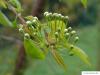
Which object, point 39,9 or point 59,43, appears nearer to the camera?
point 59,43

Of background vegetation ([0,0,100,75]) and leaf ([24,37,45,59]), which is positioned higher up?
background vegetation ([0,0,100,75])

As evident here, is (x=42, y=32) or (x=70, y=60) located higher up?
(x=70, y=60)

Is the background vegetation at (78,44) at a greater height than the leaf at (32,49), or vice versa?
the background vegetation at (78,44)

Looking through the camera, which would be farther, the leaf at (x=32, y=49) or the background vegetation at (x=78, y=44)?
the background vegetation at (x=78, y=44)

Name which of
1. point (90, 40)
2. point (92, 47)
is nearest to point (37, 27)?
point (92, 47)

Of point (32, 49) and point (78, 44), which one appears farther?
point (78, 44)

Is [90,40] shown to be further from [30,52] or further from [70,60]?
[30,52]

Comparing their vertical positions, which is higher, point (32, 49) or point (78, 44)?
point (78, 44)

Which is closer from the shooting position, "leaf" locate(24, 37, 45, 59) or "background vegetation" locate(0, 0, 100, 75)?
"leaf" locate(24, 37, 45, 59)
